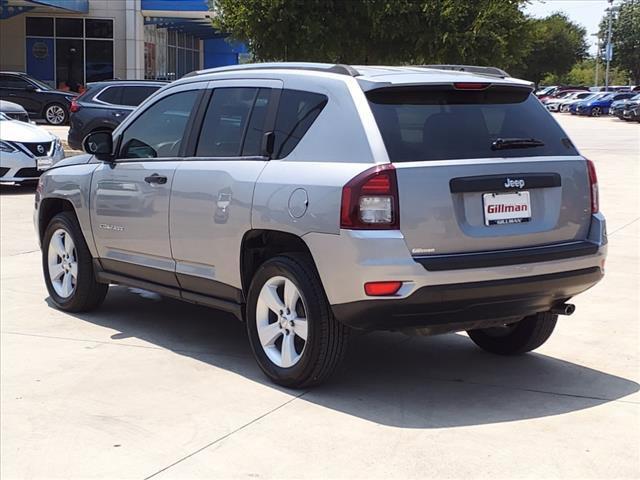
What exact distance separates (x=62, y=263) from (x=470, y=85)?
11.9 feet

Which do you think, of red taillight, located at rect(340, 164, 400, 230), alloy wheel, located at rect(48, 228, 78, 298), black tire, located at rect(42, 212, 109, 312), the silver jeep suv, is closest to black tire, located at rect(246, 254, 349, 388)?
the silver jeep suv

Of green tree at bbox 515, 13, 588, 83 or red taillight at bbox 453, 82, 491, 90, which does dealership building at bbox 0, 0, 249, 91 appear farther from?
green tree at bbox 515, 13, 588, 83

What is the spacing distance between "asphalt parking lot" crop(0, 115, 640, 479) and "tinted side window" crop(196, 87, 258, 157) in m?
1.34

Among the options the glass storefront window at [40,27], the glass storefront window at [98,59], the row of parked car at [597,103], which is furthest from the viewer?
the row of parked car at [597,103]

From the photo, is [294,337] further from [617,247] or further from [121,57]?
[121,57]

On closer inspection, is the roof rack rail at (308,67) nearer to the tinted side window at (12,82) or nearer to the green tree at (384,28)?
the green tree at (384,28)

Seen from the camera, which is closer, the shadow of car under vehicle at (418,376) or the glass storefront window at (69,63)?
the shadow of car under vehicle at (418,376)

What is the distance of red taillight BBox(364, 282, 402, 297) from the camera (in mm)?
4668

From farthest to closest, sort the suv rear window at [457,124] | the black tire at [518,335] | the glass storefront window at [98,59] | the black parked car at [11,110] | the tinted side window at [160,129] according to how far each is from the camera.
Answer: the glass storefront window at [98,59], the black parked car at [11,110], the tinted side window at [160,129], the black tire at [518,335], the suv rear window at [457,124]

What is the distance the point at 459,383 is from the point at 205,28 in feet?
146

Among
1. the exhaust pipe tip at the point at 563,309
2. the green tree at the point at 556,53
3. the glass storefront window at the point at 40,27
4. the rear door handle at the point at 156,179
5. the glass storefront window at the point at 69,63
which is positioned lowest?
the exhaust pipe tip at the point at 563,309

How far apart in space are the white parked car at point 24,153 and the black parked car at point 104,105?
352 cm

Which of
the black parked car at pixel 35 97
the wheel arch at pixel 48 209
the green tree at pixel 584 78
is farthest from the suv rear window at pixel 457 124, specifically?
the green tree at pixel 584 78

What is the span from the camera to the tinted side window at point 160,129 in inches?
244
